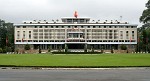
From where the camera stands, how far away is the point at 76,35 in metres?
130

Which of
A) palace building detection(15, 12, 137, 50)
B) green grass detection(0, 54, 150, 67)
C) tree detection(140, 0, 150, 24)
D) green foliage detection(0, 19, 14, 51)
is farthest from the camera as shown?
green foliage detection(0, 19, 14, 51)

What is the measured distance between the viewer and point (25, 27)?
131250 mm

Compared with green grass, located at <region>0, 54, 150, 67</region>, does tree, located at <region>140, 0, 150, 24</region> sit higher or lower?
higher

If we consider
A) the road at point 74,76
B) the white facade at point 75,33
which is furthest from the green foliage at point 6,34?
the road at point 74,76

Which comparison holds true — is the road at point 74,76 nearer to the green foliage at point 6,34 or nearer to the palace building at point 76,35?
the palace building at point 76,35

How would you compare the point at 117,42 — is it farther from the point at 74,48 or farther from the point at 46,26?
the point at 46,26

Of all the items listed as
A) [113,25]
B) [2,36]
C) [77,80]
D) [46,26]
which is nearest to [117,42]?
[113,25]

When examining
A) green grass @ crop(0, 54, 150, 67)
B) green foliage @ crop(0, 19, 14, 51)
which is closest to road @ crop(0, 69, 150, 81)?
green grass @ crop(0, 54, 150, 67)

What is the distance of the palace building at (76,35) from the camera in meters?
130

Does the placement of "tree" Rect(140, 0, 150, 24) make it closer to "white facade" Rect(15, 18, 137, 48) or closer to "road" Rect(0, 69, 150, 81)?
"white facade" Rect(15, 18, 137, 48)

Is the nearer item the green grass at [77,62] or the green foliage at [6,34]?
the green grass at [77,62]

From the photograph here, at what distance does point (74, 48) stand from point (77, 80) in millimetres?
112427

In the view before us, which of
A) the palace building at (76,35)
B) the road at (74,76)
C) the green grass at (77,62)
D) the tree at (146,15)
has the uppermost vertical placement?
the tree at (146,15)

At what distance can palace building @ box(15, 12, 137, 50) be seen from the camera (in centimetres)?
12988
